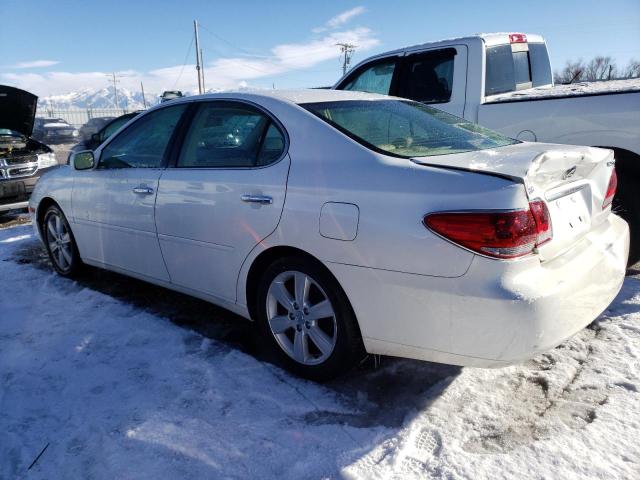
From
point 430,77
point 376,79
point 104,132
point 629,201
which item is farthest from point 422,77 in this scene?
point 104,132

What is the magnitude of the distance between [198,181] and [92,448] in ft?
5.08

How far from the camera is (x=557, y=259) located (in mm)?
2146

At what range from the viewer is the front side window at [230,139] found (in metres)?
2.77

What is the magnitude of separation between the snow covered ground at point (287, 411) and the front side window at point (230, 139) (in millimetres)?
1159

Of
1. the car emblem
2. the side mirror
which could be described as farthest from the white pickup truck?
the side mirror

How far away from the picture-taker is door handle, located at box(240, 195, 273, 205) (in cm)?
261

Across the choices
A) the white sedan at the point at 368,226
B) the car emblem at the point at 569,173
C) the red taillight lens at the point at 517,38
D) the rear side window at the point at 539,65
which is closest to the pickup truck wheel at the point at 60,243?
the white sedan at the point at 368,226

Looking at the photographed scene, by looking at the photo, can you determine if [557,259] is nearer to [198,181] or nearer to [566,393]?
[566,393]

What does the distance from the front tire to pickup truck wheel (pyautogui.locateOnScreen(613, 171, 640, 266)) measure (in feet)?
8.66

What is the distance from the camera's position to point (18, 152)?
763 cm

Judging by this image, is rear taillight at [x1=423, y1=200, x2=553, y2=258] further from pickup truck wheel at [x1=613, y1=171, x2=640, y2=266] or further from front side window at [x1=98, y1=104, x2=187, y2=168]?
pickup truck wheel at [x1=613, y1=171, x2=640, y2=266]

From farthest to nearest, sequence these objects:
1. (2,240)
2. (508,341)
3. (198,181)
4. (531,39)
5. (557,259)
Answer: (2,240)
(531,39)
(198,181)
(557,259)
(508,341)

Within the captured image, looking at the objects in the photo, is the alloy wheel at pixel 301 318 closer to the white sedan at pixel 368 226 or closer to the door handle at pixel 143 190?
the white sedan at pixel 368 226

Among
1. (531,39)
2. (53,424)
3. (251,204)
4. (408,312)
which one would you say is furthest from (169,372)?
(531,39)
